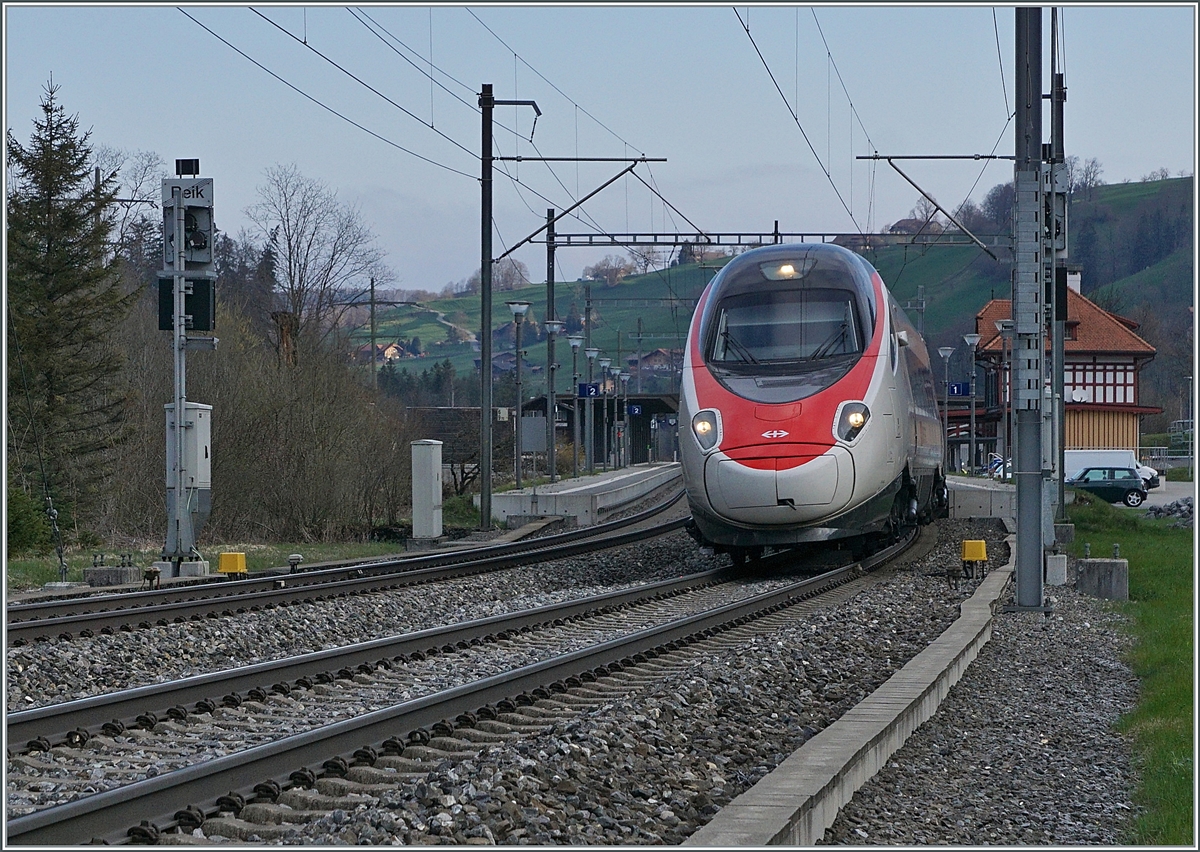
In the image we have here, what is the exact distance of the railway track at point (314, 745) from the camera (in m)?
A: 5.50

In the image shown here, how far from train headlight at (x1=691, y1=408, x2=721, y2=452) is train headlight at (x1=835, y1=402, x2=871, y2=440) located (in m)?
1.32

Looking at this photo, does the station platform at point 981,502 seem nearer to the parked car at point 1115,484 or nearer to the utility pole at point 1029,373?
the utility pole at point 1029,373

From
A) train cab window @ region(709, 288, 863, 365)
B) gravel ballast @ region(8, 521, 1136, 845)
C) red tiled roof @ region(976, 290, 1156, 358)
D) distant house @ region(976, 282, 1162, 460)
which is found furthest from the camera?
red tiled roof @ region(976, 290, 1156, 358)

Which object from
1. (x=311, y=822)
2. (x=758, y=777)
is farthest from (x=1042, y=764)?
(x=311, y=822)

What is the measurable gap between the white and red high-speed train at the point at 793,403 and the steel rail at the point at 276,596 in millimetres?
3251

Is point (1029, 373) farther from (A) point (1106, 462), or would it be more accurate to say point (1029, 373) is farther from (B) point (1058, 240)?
(A) point (1106, 462)

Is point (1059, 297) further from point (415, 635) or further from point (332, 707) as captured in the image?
point (332, 707)

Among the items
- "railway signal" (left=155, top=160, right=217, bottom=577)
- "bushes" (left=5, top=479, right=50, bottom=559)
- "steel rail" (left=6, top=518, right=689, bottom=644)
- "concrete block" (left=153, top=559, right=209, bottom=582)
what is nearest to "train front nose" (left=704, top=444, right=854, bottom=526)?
"steel rail" (left=6, top=518, right=689, bottom=644)

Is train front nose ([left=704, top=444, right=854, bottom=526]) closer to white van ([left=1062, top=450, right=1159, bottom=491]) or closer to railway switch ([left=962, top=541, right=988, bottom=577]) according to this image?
railway switch ([left=962, top=541, right=988, bottom=577])

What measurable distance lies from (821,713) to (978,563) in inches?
416

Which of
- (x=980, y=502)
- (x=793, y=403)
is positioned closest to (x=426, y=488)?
(x=793, y=403)

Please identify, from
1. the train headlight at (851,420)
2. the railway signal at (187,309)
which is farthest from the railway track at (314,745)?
the railway signal at (187,309)

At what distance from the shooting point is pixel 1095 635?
13.4 m

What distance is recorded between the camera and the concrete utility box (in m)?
24.1
